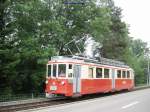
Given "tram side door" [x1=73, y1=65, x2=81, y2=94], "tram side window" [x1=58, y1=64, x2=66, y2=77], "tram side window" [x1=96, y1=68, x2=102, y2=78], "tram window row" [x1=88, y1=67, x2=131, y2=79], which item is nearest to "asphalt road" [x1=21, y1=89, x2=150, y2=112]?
"tram side door" [x1=73, y1=65, x2=81, y2=94]

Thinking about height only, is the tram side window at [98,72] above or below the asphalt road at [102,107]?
above

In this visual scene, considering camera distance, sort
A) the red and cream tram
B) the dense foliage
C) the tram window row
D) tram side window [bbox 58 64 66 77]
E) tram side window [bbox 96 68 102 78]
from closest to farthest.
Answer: the red and cream tram < tram side window [bbox 58 64 66 77] < the dense foliage < the tram window row < tram side window [bbox 96 68 102 78]

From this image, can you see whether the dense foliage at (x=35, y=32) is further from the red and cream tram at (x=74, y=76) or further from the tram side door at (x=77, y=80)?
the tram side door at (x=77, y=80)

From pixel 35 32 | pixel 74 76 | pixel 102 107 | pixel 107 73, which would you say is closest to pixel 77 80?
pixel 74 76

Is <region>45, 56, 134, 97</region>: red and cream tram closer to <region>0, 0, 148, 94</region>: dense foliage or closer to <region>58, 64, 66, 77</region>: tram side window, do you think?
<region>58, 64, 66, 77</region>: tram side window

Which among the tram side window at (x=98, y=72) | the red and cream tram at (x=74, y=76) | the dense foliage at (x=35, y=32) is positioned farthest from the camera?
the tram side window at (x=98, y=72)

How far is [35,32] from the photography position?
32281mm

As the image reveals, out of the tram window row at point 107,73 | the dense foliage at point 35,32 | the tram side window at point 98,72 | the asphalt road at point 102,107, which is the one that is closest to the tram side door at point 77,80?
the tram window row at point 107,73

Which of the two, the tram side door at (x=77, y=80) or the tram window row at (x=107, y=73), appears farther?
the tram window row at (x=107, y=73)

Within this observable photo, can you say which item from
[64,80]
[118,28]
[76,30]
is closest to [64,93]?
[64,80]

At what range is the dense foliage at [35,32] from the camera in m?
27.3

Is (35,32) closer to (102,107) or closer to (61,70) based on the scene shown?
(61,70)

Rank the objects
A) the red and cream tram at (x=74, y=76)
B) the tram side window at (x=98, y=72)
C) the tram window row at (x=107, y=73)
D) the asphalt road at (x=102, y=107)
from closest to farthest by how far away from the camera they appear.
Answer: the asphalt road at (x=102, y=107) < the red and cream tram at (x=74, y=76) < the tram window row at (x=107, y=73) < the tram side window at (x=98, y=72)

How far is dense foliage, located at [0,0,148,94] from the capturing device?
27.3 metres
